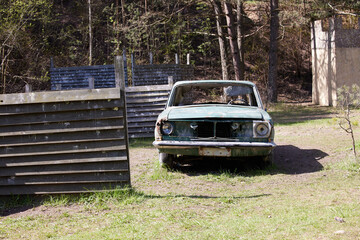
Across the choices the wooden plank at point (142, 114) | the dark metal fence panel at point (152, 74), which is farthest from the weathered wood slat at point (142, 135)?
the dark metal fence panel at point (152, 74)

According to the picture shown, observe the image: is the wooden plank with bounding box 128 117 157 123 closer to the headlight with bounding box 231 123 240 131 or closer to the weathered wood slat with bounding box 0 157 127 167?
the headlight with bounding box 231 123 240 131

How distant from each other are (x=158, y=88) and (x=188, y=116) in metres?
5.73

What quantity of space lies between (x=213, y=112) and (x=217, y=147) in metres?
0.62

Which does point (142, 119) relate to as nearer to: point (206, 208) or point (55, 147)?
point (55, 147)

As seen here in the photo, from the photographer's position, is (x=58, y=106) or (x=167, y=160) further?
(x=167, y=160)

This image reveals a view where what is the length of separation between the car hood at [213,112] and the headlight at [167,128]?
4.4 inches

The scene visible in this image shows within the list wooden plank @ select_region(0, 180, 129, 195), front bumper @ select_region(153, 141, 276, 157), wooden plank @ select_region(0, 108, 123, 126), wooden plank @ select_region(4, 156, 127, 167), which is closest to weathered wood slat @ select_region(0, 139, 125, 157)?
wooden plank @ select_region(4, 156, 127, 167)

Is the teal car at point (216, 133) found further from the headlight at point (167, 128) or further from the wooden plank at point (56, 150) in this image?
the wooden plank at point (56, 150)

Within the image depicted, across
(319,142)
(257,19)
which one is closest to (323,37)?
(257,19)

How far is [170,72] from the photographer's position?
2223 cm

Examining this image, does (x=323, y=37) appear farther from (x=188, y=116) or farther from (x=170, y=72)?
(x=188, y=116)

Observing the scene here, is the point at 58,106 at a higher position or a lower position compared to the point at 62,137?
higher

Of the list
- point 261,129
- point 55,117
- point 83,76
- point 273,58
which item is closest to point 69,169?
point 55,117

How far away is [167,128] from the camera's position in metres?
7.83
